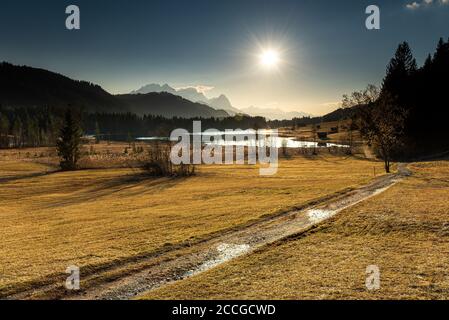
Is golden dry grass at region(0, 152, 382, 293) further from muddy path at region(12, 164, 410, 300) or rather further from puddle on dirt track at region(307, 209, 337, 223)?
puddle on dirt track at region(307, 209, 337, 223)

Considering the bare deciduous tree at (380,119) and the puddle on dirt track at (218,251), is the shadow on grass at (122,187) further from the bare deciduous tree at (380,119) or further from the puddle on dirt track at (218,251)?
the bare deciduous tree at (380,119)

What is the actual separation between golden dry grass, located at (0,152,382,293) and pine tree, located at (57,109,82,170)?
1378 inches

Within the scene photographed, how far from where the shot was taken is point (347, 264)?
2059 cm

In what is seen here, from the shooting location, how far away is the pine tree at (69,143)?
105 m

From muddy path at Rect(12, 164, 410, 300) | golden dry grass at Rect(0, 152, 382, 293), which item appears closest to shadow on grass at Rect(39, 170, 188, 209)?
golden dry grass at Rect(0, 152, 382, 293)

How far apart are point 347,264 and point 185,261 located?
10198 millimetres

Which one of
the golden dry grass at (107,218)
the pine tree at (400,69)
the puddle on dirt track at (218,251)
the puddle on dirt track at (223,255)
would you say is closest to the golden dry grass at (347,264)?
the puddle on dirt track at (223,255)

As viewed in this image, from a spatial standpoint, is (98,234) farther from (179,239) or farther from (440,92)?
(440,92)

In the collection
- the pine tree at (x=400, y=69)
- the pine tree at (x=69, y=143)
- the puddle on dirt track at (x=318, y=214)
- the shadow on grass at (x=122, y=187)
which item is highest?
the pine tree at (x=400, y=69)

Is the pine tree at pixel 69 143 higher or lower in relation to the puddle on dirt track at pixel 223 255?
higher

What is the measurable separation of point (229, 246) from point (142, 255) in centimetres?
626

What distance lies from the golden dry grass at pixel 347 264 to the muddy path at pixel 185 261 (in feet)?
4.12

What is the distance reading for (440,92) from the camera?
4178 inches
